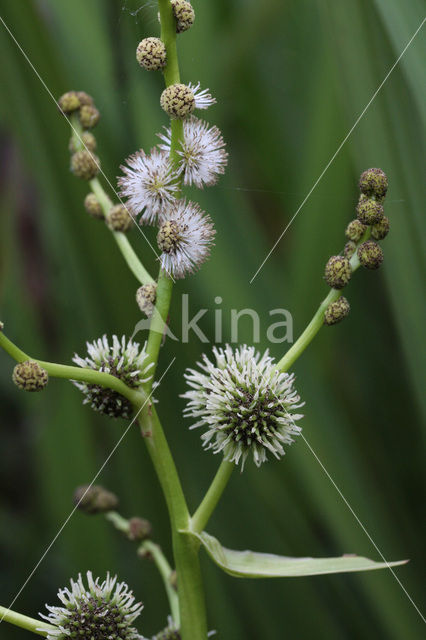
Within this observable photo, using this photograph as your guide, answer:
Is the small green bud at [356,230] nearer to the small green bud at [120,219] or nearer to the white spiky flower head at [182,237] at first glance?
the white spiky flower head at [182,237]

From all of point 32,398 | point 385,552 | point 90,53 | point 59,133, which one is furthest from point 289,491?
point 90,53

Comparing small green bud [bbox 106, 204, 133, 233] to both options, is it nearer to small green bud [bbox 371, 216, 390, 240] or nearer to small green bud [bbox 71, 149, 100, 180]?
small green bud [bbox 71, 149, 100, 180]

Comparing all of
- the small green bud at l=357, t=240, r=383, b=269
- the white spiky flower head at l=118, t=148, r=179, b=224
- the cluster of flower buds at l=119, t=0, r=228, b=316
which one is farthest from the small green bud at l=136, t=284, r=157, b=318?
the small green bud at l=357, t=240, r=383, b=269

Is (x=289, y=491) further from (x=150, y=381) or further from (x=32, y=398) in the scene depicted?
(x=150, y=381)

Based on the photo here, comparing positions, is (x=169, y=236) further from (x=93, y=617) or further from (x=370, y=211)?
(x=93, y=617)

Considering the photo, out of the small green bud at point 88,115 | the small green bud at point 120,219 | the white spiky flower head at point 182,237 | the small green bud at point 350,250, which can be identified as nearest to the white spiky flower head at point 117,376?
the white spiky flower head at point 182,237
